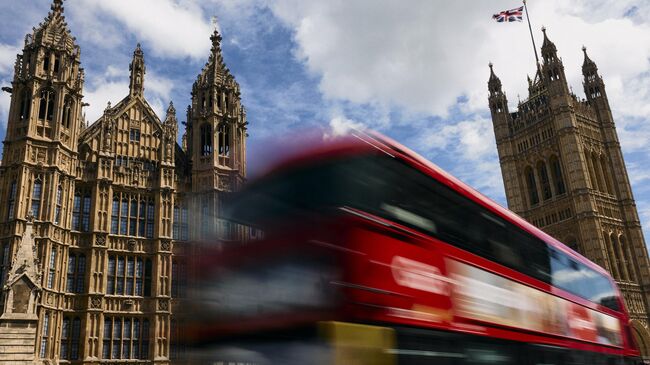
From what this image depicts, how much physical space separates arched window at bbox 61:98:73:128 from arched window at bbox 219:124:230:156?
7693mm

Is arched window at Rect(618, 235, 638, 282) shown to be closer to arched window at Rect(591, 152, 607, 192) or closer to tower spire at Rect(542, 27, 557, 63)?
arched window at Rect(591, 152, 607, 192)

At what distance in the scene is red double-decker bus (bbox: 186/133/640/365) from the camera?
7238 mm

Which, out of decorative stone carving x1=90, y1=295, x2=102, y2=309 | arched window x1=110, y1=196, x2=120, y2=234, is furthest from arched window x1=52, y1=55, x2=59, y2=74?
decorative stone carving x1=90, y1=295, x2=102, y2=309

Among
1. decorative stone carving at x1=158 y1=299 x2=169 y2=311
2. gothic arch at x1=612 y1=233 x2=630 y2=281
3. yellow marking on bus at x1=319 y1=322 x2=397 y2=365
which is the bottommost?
yellow marking on bus at x1=319 y1=322 x2=397 y2=365

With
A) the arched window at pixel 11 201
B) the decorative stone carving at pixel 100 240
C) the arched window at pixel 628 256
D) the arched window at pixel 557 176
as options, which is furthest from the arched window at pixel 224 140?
the arched window at pixel 628 256

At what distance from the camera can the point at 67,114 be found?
27297mm

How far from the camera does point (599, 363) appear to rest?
1323 centimetres

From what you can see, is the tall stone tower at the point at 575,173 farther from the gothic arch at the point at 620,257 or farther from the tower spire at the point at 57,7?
the tower spire at the point at 57,7

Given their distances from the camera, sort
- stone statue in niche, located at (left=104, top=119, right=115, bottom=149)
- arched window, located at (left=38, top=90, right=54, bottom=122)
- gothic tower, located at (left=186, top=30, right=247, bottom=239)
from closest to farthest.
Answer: arched window, located at (left=38, top=90, right=54, bottom=122) → stone statue in niche, located at (left=104, top=119, right=115, bottom=149) → gothic tower, located at (left=186, top=30, right=247, bottom=239)

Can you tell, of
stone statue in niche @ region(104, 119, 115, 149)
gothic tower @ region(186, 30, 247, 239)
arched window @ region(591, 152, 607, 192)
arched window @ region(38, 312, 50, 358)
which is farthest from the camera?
arched window @ region(591, 152, 607, 192)

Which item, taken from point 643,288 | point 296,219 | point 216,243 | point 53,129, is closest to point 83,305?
point 53,129

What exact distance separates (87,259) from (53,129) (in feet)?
21.4

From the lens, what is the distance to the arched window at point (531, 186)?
72.4 m

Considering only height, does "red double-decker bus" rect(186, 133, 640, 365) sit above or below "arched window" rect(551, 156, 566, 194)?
below
